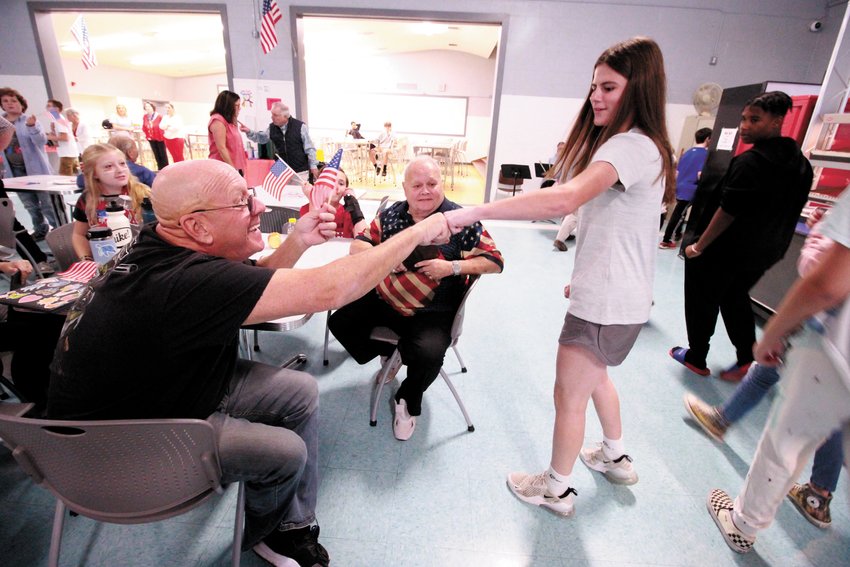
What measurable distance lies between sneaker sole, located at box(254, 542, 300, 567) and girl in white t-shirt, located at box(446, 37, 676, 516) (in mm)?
1010

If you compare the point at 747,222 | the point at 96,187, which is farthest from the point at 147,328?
the point at 747,222

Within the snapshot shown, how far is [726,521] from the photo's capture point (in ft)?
5.08

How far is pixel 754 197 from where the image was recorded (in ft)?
6.70

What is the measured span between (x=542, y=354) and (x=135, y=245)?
2403 millimetres

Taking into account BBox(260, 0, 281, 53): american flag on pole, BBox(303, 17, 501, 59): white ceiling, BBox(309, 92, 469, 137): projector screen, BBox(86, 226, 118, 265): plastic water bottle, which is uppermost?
BBox(303, 17, 501, 59): white ceiling

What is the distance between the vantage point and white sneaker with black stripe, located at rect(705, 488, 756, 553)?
1.47 metres

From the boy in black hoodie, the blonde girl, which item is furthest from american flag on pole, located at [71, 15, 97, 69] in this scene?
the boy in black hoodie

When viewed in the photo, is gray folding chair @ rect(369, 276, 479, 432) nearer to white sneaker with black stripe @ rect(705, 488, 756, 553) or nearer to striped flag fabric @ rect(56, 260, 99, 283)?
white sneaker with black stripe @ rect(705, 488, 756, 553)

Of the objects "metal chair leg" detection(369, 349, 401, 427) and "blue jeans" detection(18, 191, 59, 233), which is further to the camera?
"blue jeans" detection(18, 191, 59, 233)

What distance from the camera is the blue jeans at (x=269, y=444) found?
1.13 meters

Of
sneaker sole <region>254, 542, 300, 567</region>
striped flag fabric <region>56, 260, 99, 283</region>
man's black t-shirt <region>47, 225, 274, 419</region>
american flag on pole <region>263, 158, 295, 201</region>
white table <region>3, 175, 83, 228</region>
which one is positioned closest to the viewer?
man's black t-shirt <region>47, 225, 274, 419</region>

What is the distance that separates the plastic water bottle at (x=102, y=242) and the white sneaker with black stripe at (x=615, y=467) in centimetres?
241

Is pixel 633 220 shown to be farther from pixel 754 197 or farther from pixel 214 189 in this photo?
pixel 754 197

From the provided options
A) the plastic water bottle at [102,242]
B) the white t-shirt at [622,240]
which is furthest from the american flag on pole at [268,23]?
the white t-shirt at [622,240]
